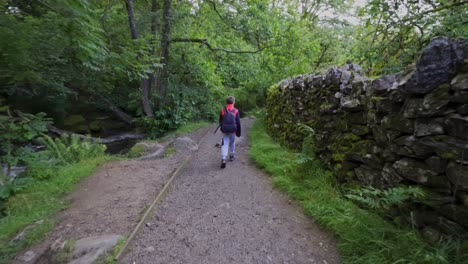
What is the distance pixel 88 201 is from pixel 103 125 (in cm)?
1366

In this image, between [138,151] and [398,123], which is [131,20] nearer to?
[138,151]

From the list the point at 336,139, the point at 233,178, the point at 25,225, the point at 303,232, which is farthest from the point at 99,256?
the point at 336,139

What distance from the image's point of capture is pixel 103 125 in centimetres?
1708

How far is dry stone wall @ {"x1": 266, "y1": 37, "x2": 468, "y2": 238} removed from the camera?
7.69ft

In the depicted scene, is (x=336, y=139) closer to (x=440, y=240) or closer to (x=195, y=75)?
(x=440, y=240)

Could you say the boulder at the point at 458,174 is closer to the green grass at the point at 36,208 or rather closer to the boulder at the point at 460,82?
the boulder at the point at 460,82

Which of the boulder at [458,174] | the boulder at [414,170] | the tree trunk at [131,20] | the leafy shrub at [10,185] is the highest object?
the tree trunk at [131,20]

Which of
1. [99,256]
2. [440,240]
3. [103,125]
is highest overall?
[440,240]

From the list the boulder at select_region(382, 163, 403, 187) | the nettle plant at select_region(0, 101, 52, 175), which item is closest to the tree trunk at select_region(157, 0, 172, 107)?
the nettle plant at select_region(0, 101, 52, 175)

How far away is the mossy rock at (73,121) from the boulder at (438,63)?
18.2 m

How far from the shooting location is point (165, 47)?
12672 millimetres

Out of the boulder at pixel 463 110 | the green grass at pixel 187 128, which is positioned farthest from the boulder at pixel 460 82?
the green grass at pixel 187 128

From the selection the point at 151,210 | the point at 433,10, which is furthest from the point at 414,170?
the point at 151,210

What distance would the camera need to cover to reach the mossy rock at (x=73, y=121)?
619 inches
